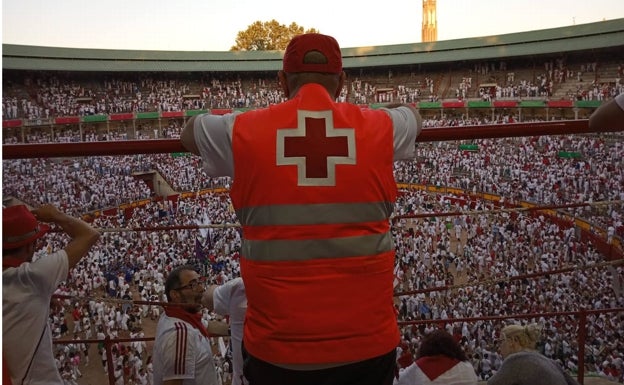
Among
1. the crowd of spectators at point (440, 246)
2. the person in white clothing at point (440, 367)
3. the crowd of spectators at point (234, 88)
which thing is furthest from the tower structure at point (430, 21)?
the person in white clothing at point (440, 367)

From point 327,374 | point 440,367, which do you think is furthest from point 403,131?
point 440,367

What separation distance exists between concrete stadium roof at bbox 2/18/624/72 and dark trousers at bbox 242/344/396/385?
104 feet

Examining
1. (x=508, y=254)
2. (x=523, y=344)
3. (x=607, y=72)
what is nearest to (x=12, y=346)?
(x=523, y=344)

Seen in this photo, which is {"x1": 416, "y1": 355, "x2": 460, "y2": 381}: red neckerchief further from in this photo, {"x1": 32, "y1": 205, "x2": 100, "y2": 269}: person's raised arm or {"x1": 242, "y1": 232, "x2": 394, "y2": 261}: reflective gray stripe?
{"x1": 32, "y1": 205, "x2": 100, "y2": 269}: person's raised arm

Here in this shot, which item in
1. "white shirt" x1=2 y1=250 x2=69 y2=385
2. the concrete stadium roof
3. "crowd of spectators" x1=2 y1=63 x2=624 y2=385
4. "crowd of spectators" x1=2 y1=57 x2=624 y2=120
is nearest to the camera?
"white shirt" x1=2 y1=250 x2=69 y2=385

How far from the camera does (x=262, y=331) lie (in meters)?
1.47

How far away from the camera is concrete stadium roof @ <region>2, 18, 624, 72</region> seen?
30312mm

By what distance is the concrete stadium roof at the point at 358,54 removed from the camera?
30.3 m

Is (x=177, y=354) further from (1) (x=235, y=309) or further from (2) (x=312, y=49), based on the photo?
(2) (x=312, y=49)

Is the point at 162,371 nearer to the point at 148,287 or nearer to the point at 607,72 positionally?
the point at 148,287

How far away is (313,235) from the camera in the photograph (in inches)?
55.9

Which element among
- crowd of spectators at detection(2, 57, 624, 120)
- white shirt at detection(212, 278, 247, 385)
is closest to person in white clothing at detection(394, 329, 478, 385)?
white shirt at detection(212, 278, 247, 385)

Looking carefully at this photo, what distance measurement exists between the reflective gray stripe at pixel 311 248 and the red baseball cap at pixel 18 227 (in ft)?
2.63

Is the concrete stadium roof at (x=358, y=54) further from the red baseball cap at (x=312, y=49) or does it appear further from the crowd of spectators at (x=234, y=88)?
the red baseball cap at (x=312, y=49)
